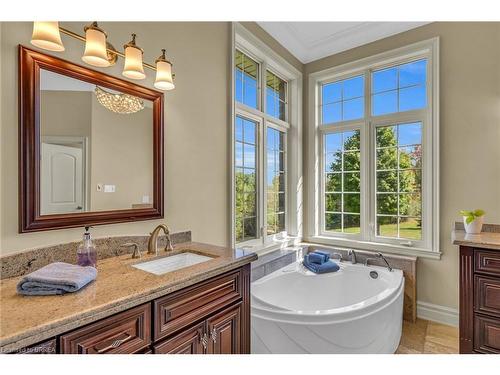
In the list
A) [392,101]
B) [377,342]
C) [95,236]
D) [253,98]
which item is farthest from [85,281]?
[392,101]

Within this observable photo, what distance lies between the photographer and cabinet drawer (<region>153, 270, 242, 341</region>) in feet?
3.35

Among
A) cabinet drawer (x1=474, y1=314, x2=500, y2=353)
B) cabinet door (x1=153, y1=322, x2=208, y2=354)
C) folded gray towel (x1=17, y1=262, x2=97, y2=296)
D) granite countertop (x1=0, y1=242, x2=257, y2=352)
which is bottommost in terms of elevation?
cabinet drawer (x1=474, y1=314, x2=500, y2=353)

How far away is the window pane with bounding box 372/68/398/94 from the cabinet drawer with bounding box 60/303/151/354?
3111 millimetres

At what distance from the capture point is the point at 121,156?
1.53m

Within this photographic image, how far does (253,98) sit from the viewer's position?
108 inches

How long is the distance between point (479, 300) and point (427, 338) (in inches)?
30.1

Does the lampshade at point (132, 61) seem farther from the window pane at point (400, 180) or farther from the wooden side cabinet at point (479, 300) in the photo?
the window pane at point (400, 180)

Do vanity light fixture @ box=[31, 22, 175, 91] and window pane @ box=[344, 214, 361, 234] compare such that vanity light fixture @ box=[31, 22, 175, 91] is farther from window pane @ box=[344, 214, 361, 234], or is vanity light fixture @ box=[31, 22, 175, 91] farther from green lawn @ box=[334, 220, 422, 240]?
green lawn @ box=[334, 220, 422, 240]

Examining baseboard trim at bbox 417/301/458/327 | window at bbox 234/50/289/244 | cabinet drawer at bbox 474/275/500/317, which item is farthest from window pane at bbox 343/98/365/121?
baseboard trim at bbox 417/301/458/327

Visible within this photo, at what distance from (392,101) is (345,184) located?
3.38 feet

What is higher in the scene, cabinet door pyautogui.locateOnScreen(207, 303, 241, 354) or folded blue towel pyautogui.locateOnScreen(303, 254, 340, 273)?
cabinet door pyautogui.locateOnScreen(207, 303, 241, 354)

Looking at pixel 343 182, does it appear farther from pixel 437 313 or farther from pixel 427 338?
pixel 427 338

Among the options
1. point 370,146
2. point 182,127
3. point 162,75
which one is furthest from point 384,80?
point 162,75
